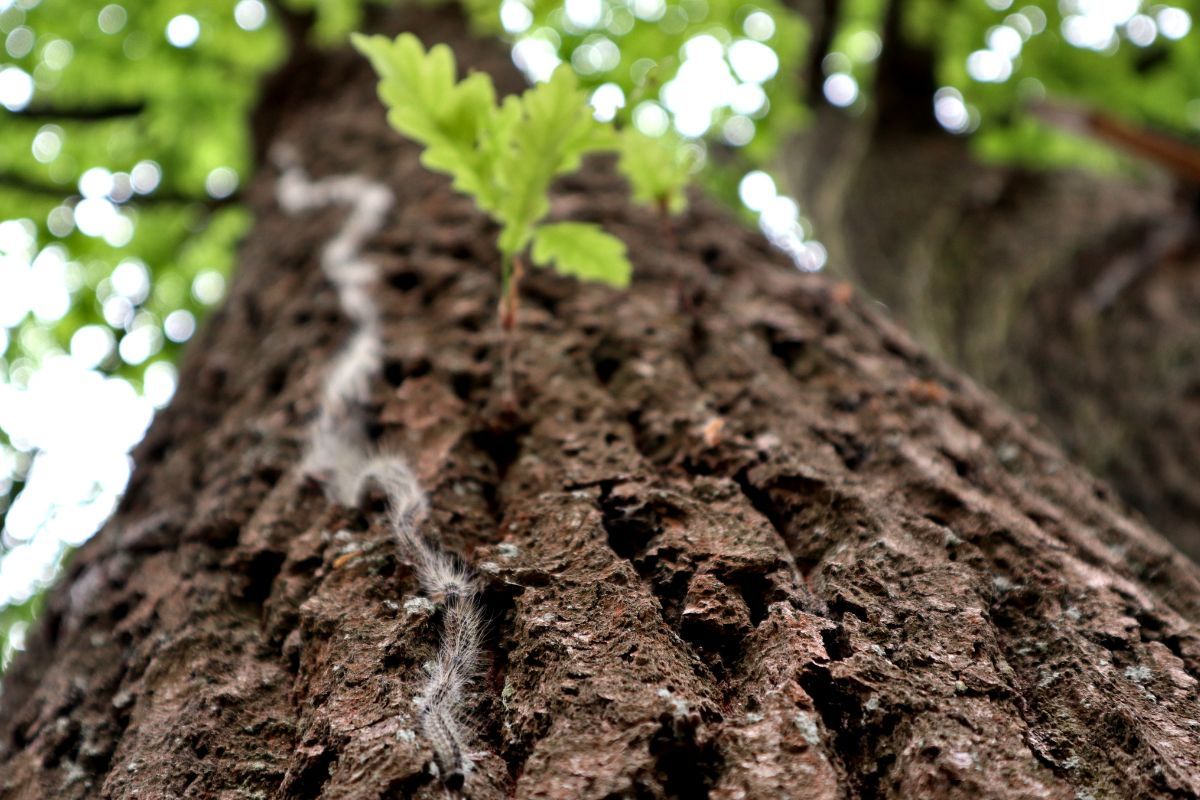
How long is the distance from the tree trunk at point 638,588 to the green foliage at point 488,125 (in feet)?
1.09

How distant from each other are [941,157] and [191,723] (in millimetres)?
4866

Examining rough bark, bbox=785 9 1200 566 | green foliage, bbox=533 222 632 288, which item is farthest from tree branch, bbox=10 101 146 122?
green foliage, bbox=533 222 632 288

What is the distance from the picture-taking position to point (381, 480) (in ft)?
4.04

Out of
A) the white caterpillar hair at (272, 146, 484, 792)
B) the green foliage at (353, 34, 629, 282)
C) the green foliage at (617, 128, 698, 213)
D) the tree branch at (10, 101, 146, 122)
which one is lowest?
the tree branch at (10, 101, 146, 122)

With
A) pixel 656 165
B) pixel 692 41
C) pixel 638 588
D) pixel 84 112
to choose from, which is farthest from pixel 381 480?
pixel 84 112

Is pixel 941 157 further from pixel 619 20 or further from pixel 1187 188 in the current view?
pixel 619 20

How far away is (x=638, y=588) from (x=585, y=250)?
623mm

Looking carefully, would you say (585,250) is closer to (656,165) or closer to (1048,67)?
(656,165)

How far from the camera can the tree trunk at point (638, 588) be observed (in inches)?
31.7

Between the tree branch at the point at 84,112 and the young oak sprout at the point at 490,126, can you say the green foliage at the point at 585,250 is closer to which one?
the young oak sprout at the point at 490,126

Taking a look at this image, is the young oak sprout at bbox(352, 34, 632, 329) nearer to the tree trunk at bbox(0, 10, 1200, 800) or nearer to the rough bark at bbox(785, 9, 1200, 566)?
the tree trunk at bbox(0, 10, 1200, 800)

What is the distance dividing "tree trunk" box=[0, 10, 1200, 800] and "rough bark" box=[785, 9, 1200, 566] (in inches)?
72.6

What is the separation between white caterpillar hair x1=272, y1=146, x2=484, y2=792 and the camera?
87 centimetres

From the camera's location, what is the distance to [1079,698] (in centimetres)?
86
